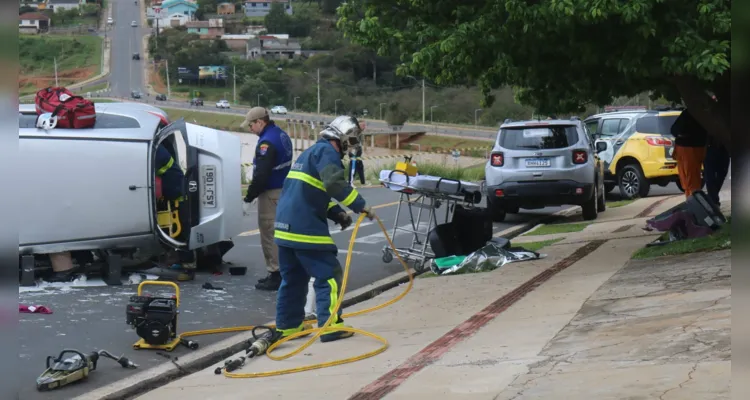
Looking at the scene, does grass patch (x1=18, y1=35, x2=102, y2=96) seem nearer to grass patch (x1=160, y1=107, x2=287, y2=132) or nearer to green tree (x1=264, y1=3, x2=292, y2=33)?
grass patch (x1=160, y1=107, x2=287, y2=132)

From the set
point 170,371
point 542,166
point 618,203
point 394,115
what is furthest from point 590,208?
point 394,115

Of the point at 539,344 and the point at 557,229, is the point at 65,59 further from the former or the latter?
the point at 539,344

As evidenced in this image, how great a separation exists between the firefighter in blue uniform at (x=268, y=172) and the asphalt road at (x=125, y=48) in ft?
44.7

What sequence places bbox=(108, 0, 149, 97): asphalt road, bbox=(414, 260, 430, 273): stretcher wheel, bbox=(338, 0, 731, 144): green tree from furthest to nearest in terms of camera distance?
bbox=(108, 0, 149, 97): asphalt road → bbox=(414, 260, 430, 273): stretcher wheel → bbox=(338, 0, 731, 144): green tree

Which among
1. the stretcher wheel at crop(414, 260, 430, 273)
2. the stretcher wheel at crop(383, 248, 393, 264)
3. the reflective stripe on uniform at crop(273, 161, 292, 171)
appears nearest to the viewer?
the reflective stripe on uniform at crop(273, 161, 292, 171)

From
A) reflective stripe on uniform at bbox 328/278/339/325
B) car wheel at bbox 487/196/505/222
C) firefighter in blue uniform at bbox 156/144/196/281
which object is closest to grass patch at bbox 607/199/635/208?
car wheel at bbox 487/196/505/222

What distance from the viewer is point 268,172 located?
35.7 ft

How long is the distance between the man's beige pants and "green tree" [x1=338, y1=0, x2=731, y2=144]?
2.32 meters

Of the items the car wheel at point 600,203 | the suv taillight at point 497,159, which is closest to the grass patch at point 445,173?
the car wheel at point 600,203

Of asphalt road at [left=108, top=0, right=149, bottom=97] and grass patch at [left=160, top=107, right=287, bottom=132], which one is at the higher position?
asphalt road at [left=108, top=0, right=149, bottom=97]

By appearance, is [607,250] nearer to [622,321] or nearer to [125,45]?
[622,321]

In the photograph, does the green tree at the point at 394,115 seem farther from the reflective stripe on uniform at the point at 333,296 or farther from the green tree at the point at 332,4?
the reflective stripe on uniform at the point at 333,296

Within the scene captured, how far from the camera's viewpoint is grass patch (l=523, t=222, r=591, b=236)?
1659 centimetres

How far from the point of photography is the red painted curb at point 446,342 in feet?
22.1
